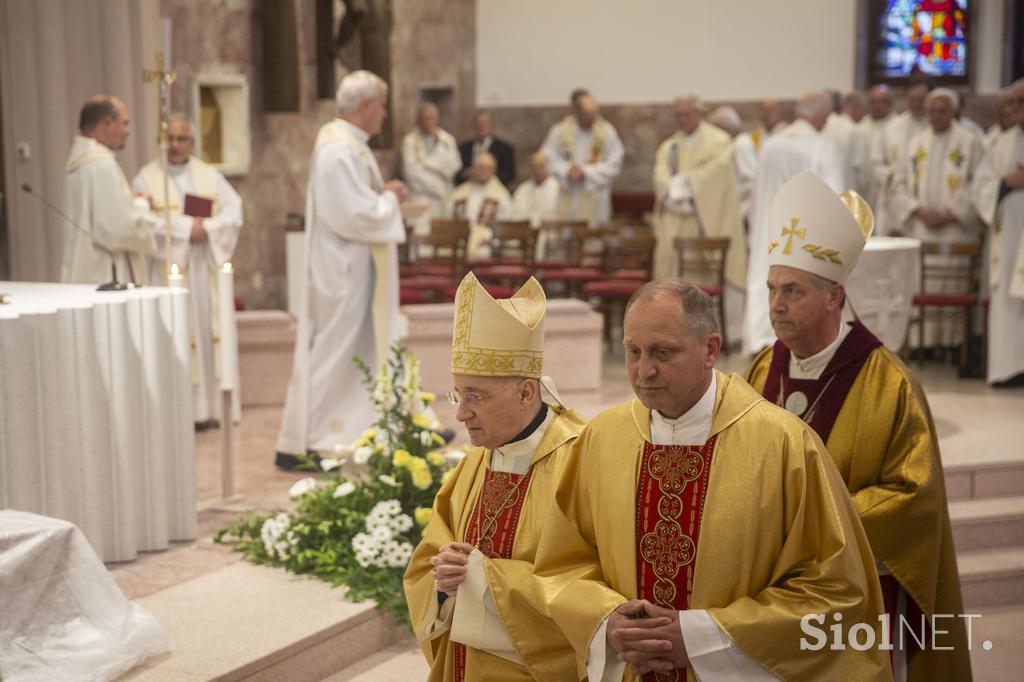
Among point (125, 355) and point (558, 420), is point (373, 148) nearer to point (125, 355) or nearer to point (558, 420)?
point (125, 355)

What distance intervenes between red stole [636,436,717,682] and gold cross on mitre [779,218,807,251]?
97 centimetres

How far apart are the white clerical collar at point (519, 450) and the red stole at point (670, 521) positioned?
36 centimetres

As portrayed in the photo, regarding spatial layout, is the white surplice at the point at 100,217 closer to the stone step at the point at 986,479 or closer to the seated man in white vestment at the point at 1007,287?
the stone step at the point at 986,479

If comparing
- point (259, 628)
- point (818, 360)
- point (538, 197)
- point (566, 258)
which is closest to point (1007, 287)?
point (566, 258)

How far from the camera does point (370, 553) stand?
16.0ft

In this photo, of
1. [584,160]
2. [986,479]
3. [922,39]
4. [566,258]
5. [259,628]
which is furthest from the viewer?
[922,39]

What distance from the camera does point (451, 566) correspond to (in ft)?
10.0

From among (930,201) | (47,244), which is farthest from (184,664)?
(930,201)

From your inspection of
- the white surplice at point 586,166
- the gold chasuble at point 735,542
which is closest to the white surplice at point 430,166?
the white surplice at point 586,166

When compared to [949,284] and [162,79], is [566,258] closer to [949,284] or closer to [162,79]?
[949,284]

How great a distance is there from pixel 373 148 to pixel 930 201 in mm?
5876

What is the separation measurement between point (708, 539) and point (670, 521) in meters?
0.10

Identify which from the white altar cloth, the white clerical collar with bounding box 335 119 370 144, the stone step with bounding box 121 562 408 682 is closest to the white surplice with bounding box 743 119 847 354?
the white clerical collar with bounding box 335 119 370 144

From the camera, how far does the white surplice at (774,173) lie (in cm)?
953
